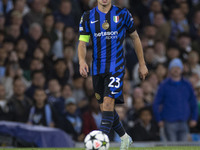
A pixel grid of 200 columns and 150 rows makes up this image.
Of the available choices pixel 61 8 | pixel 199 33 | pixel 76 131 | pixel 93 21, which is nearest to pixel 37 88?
pixel 76 131

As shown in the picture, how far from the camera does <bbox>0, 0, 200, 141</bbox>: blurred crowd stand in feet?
41.4

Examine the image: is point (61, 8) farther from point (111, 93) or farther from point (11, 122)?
point (111, 93)

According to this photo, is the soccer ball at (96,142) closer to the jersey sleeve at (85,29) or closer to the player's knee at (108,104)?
the player's knee at (108,104)

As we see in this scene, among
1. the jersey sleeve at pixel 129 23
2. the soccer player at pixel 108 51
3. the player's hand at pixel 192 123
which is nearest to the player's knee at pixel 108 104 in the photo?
the soccer player at pixel 108 51

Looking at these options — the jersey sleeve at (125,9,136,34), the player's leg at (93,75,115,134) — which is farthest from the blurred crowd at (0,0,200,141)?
the jersey sleeve at (125,9,136,34)

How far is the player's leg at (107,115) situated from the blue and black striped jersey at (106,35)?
44 cm

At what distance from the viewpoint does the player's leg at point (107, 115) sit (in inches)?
296

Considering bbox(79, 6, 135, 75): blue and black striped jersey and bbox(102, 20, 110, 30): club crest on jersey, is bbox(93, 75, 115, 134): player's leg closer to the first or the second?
bbox(79, 6, 135, 75): blue and black striped jersey

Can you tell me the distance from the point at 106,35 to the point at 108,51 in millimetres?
229

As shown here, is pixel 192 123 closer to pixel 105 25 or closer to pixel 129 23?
pixel 129 23

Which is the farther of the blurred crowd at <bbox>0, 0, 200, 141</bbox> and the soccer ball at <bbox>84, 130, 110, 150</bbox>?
the blurred crowd at <bbox>0, 0, 200, 141</bbox>

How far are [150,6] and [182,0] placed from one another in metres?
1.50

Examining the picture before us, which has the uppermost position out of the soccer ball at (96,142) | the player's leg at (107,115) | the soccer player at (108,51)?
the soccer player at (108,51)

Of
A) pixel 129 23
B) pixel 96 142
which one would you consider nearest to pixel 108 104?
pixel 96 142
